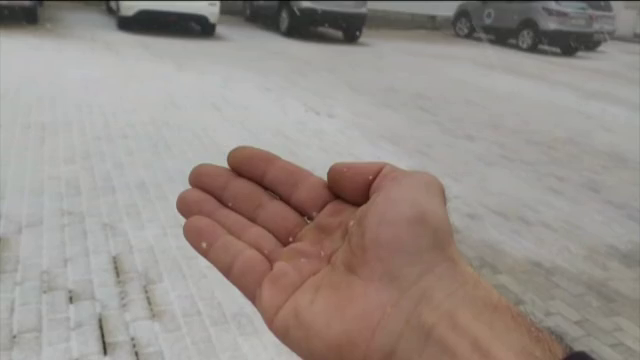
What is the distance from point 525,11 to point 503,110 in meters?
0.79

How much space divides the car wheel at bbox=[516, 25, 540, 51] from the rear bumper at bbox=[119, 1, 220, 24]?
2413 mm

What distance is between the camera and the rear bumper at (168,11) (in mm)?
3914

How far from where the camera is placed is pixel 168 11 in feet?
13.4

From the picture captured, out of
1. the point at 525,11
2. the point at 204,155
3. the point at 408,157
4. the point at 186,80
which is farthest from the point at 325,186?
the point at 186,80

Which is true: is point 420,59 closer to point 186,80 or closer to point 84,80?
point 186,80

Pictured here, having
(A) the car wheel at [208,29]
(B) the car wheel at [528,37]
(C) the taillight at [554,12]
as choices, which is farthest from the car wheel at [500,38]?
(A) the car wheel at [208,29]

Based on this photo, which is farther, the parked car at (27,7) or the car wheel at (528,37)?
the car wheel at (528,37)

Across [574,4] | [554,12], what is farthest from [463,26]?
[574,4]

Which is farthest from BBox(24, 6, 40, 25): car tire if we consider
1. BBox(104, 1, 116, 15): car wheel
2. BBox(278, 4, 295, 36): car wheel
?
BBox(278, 4, 295, 36): car wheel

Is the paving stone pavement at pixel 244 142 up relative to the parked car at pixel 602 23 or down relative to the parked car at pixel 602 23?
down

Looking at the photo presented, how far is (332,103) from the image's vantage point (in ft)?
9.57

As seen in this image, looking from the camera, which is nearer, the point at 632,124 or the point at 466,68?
the point at 632,124

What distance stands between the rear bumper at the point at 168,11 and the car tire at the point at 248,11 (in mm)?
1144

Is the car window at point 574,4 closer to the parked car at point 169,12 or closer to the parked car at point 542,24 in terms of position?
the parked car at point 542,24
